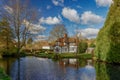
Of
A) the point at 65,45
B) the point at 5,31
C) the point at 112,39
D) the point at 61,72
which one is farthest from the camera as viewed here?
the point at 65,45

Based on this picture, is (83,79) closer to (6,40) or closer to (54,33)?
(6,40)

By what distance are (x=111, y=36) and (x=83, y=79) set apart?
19.1 m

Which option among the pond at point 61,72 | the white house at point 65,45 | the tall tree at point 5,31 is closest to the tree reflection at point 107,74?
the pond at point 61,72

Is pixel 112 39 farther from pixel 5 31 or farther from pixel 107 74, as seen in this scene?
pixel 5 31

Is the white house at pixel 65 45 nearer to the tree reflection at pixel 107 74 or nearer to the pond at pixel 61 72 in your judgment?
the pond at pixel 61 72

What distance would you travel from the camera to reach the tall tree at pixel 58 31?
85.8 meters

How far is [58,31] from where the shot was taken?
86.4 meters

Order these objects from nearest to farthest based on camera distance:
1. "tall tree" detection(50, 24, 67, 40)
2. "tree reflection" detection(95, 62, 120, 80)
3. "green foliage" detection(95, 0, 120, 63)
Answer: "tree reflection" detection(95, 62, 120, 80)
"green foliage" detection(95, 0, 120, 63)
"tall tree" detection(50, 24, 67, 40)

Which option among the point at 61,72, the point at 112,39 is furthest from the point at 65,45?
the point at 61,72

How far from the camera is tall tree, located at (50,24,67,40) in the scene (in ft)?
282

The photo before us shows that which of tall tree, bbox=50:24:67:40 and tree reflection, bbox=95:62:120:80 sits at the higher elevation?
tall tree, bbox=50:24:67:40

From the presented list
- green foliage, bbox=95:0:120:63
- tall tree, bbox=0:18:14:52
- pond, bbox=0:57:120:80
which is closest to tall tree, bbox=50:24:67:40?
tall tree, bbox=0:18:14:52

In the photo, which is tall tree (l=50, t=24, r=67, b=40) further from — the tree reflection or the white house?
the tree reflection

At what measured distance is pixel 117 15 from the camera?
4006cm
